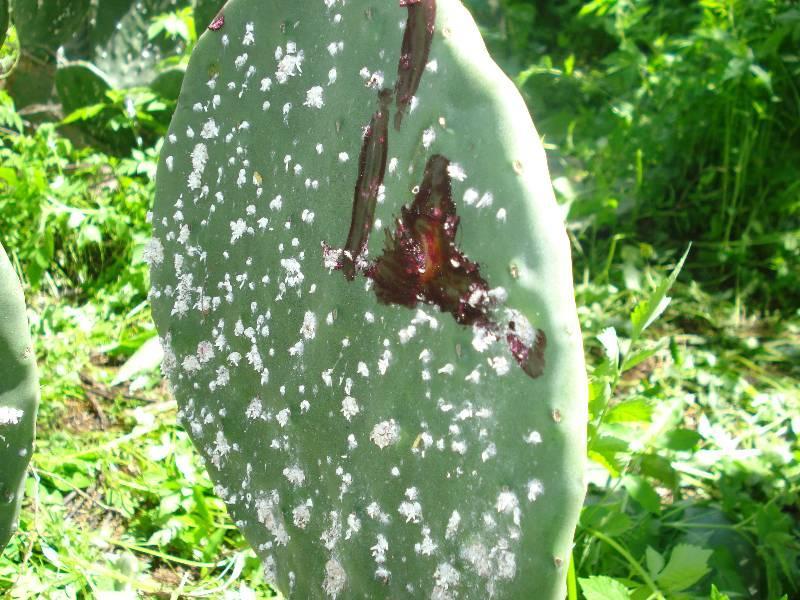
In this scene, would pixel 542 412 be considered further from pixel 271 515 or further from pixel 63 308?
pixel 63 308

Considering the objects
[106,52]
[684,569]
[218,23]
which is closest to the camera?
[218,23]

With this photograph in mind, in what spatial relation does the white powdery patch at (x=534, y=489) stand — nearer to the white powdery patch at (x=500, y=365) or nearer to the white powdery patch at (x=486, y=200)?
the white powdery patch at (x=500, y=365)

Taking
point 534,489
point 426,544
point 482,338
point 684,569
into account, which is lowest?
point 684,569

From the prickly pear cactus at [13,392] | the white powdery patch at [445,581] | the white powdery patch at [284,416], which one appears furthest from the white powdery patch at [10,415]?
the white powdery patch at [445,581]

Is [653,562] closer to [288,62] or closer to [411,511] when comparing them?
[411,511]

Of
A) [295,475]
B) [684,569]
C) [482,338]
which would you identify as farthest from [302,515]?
[684,569]

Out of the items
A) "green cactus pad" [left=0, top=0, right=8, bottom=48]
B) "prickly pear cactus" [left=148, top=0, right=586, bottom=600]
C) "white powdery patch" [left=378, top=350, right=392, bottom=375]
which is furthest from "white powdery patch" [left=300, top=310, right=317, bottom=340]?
"green cactus pad" [left=0, top=0, right=8, bottom=48]
